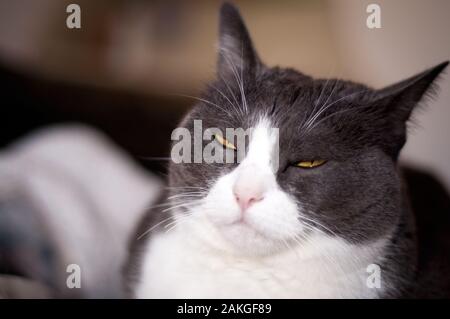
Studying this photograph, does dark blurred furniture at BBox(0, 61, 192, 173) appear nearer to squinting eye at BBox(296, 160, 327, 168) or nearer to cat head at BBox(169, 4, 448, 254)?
cat head at BBox(169, 4, 448, 254)

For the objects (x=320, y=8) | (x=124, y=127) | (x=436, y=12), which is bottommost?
(x=124, y=127)

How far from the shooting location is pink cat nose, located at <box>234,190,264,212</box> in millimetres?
853

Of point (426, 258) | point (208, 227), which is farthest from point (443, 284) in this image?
point (208, 227)

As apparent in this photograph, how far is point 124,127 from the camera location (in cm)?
235

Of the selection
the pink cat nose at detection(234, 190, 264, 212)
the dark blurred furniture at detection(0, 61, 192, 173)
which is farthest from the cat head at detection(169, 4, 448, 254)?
the dark blurred furniture at detection(0, 61, 192, 173)

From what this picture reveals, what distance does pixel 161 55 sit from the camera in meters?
3.04

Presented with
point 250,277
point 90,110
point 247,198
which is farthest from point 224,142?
point 90,110

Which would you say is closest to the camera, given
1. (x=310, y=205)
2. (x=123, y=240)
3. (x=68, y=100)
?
(x=310, y=205)

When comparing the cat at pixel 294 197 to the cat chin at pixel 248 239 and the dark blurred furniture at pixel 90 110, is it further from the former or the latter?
the dark blurred furniture at pixel 90 110

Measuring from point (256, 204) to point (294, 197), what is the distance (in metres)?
0.08

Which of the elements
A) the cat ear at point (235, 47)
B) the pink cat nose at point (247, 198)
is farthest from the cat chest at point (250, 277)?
the cat ear at point (235, 47)

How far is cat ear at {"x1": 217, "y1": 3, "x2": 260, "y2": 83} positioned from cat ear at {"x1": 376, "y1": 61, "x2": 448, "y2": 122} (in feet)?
0.93
